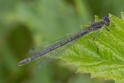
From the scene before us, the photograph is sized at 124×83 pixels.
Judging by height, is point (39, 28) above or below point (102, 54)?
below

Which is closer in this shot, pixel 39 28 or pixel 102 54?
pixel 102 54

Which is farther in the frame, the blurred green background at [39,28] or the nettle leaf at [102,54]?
the blurred green background at [39,28]

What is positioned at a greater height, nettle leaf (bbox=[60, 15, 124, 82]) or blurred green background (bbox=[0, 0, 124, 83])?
nettle leaf (bbox=[60, 15, 124, 82])

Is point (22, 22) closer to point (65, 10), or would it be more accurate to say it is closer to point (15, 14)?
point (15, 14)

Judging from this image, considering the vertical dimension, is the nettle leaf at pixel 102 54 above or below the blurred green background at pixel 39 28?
above

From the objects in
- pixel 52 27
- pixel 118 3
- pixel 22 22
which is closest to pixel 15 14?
pixel 22 22
